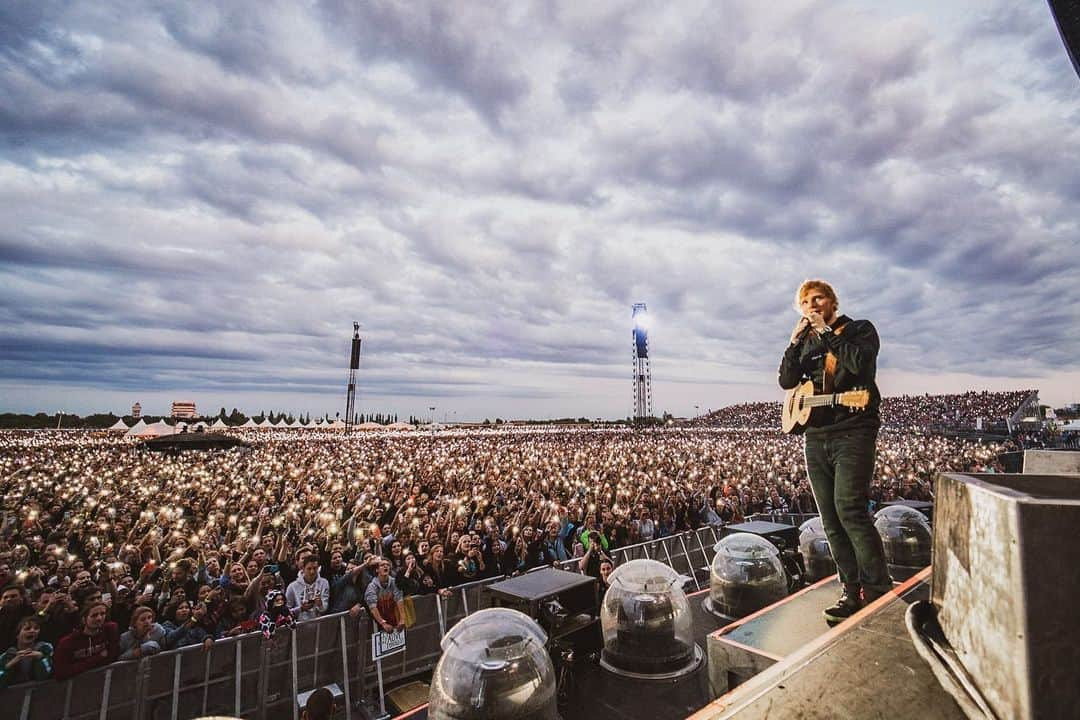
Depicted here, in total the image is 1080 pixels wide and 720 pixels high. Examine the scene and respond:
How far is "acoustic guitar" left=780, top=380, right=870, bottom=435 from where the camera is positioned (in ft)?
10.4

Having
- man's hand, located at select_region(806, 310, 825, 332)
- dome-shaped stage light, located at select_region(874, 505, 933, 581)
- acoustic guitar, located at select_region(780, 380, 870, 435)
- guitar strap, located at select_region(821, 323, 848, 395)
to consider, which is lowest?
dome-shaped stage light, located at select_region(874, 505, 933, 581)

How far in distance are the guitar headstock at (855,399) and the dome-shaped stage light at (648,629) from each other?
2.38 metres

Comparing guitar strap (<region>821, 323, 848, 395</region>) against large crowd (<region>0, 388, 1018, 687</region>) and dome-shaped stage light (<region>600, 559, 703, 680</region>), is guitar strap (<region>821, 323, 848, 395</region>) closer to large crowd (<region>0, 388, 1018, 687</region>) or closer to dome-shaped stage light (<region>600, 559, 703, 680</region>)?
dome-shaped stage light (<region>600, 559, 703, 680</region>)

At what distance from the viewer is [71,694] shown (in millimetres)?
5078

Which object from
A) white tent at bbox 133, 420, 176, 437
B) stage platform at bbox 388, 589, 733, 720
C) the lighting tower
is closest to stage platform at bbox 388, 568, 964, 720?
stage platform at bbox 388, 589, 733, 720

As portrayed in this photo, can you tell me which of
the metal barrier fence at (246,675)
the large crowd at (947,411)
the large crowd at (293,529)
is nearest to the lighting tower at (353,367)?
the large crowd at (293,529)

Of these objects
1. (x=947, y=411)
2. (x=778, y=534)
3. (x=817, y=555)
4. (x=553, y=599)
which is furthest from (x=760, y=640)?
(x=947, y=411)

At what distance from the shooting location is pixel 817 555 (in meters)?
6.23

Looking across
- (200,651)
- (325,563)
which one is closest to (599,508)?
(325,563)

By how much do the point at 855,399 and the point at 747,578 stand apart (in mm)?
3012

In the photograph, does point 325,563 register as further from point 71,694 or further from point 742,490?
point 742,490

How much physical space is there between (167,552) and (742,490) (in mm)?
14687

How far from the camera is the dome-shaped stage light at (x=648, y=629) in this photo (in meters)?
4.38

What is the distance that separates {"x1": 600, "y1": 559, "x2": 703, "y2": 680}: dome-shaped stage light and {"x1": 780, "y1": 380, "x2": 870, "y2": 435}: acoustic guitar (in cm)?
192
